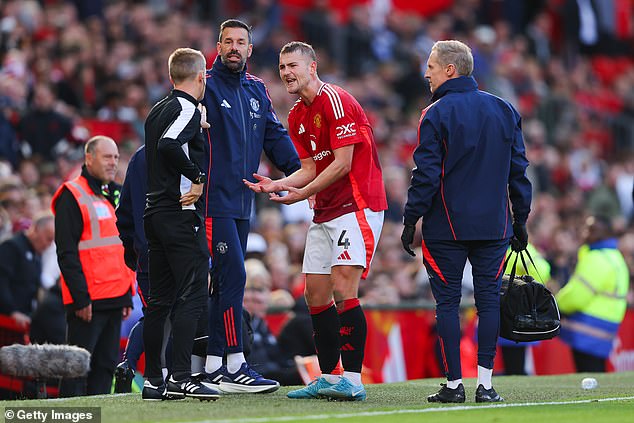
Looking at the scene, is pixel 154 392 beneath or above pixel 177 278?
beneath

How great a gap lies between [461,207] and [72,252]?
354cm

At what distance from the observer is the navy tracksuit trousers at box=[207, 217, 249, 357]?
8.45m

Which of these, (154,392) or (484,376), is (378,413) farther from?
(154,392)

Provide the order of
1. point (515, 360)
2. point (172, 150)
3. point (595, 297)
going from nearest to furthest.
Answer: point (172, 150)
point (515, 360)
point (595, 297)

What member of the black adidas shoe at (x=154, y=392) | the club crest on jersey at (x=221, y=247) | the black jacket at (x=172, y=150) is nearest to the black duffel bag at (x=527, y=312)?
the club crest on jersey at (x=221, y=247)

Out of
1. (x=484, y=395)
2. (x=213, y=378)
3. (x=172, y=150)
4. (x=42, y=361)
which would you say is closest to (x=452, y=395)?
(x=484, y=395)

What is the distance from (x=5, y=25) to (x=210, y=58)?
2898 mm

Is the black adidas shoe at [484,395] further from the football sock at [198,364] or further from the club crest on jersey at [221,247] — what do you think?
the football sock at [198,364]

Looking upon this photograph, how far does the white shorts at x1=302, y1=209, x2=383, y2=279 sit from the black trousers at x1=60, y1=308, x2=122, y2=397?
8.30 ft

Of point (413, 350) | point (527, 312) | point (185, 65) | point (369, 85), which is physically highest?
point (369, 85)

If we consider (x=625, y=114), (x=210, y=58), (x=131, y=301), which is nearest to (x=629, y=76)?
(x=625, y=114)

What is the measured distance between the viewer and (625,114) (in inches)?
1109

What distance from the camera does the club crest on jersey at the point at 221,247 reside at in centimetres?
843

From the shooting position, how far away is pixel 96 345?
10.5 m
